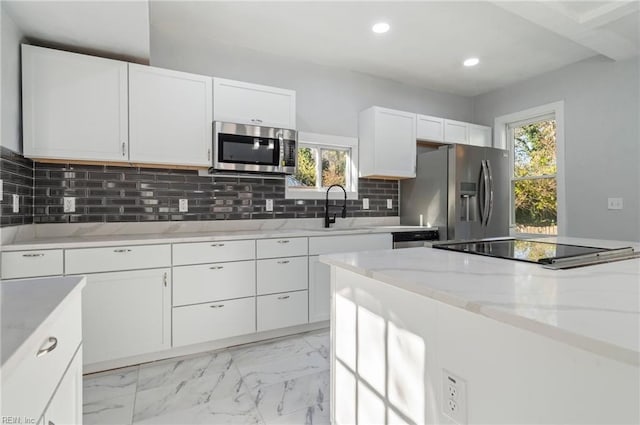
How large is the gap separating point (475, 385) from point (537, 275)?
413 millimetres

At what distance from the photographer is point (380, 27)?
2838 millimetres

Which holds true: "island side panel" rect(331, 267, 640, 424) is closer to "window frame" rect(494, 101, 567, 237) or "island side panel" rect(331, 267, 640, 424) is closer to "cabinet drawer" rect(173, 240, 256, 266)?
"cabinet drawer" rect(173, 240, 256, 266)

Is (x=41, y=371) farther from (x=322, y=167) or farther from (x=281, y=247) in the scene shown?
(x=322, y=167)

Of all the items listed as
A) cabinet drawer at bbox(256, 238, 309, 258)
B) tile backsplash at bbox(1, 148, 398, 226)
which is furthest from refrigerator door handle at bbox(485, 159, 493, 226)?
cabinet drawer at bbox(256, 238, 309, 258)

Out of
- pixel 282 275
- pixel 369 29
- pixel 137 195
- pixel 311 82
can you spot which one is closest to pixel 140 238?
pixel 137 195

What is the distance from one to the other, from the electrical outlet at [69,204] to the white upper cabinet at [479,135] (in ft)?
14.2

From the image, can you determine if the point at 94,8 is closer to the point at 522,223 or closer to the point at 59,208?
the point at 59,208

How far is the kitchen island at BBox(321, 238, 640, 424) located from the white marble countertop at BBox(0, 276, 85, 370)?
2.93 ft

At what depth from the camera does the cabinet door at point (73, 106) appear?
2.24 m

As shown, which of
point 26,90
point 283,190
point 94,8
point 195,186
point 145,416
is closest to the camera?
point 145,416

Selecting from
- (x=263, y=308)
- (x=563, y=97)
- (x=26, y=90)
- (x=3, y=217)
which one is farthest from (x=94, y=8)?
(x=563, y=97)

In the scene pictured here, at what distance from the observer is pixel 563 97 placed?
3.68 meters

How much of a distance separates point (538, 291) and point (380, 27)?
2.66 metres

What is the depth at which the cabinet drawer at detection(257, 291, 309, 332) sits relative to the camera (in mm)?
2705
